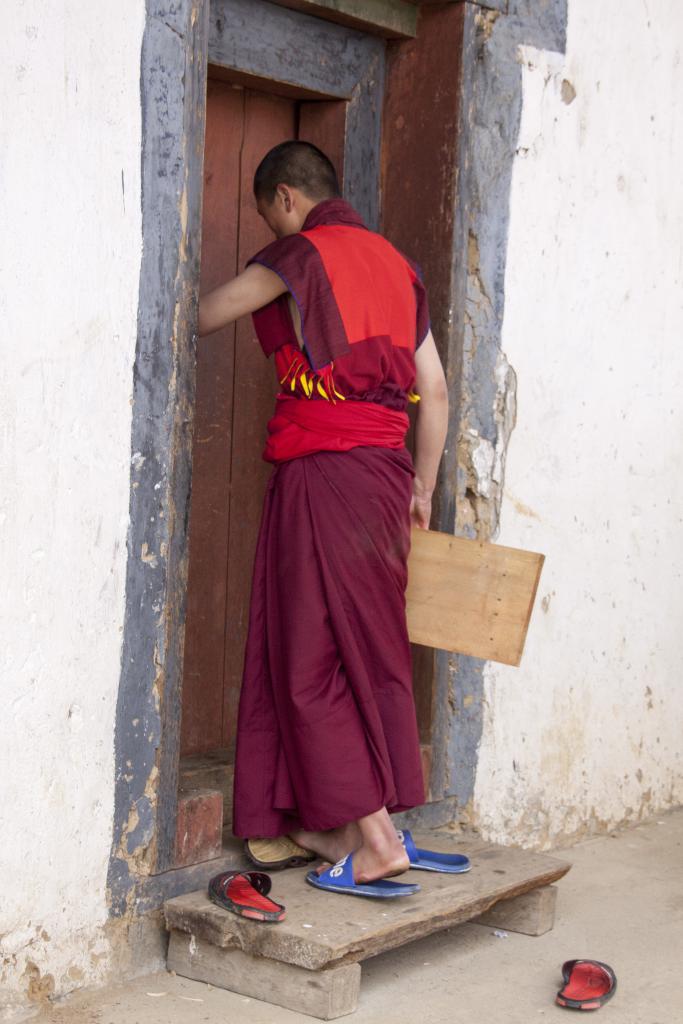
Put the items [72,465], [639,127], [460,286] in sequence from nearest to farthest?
[72,465], [460,286], [639,127]

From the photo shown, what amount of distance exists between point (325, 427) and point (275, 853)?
104cm

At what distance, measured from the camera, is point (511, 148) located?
13.7 ft

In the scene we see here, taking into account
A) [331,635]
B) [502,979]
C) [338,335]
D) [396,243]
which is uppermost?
[396,243]

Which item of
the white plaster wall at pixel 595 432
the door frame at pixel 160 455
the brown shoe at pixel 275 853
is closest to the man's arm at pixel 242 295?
the door frame at pixel 160 455

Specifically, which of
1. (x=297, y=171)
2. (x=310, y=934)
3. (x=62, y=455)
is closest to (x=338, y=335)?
(x=297, y=171)

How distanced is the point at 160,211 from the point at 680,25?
2512mm

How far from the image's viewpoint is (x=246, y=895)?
3.17 meters

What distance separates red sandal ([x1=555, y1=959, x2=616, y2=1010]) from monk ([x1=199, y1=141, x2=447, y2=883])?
18.1 inches

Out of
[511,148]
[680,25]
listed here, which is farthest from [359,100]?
[680,25]

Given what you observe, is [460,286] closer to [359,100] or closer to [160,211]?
[359,100]

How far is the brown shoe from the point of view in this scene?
11.4 feet

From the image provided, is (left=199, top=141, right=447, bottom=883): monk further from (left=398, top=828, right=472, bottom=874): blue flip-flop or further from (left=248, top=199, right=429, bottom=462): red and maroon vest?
(left=398, top=828, right=472, bottom=874): blue flip-flop

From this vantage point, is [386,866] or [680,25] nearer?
[386,866]

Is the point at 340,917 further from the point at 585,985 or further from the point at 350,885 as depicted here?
the point at 585,985
